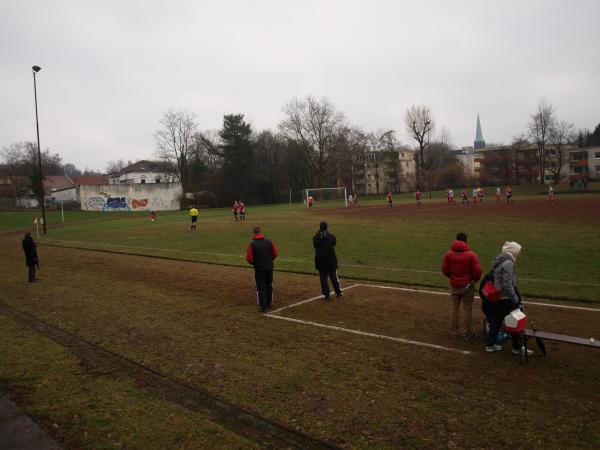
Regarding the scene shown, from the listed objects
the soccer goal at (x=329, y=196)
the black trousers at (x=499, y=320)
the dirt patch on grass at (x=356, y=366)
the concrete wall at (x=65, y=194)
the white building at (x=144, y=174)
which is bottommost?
the dirt patch on grass at (x=356, y=366)

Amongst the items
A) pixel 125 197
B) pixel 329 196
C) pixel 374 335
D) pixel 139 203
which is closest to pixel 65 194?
pixel 125 197

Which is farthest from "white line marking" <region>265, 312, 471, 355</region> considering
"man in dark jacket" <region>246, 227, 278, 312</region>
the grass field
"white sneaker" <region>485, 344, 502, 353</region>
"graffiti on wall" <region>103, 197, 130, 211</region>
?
"graffiti on wall" <region>103, 197, 130, 211</region>

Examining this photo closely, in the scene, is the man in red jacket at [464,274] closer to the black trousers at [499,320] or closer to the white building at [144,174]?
the black trousers at [499,320]

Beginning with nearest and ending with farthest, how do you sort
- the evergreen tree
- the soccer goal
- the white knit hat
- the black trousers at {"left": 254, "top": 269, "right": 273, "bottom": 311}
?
the white knit hat → the black trousers at {"left": 254, "top": 269, "right": 273, "bottom": 311} → the soccer goal → the evergreen tree

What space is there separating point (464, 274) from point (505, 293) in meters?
0.95

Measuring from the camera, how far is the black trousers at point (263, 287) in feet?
35.2

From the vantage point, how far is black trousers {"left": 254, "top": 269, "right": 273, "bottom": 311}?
1073cm

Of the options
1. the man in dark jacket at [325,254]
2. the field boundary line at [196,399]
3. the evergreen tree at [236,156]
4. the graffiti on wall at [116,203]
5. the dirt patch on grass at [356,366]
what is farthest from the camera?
the evergreen tree at [236,156]

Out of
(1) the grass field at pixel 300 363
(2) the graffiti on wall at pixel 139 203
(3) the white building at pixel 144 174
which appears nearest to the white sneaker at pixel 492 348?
(1) the grass field at pixel 300 363

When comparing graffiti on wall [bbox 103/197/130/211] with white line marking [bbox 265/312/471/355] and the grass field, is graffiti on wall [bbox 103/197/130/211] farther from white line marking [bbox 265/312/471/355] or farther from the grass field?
white line marking [bbox 265/312/471/355]

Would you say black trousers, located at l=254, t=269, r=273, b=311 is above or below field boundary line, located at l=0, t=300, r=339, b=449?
above

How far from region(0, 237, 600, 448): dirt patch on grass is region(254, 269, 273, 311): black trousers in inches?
12.4

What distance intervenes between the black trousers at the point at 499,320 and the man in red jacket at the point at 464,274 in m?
0.61

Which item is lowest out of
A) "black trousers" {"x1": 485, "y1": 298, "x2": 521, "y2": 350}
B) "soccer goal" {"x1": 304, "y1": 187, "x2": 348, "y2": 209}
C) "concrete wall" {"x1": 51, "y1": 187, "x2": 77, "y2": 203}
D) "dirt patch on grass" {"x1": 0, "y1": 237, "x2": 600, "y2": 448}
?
"dirt patch on grass" {"x1": 0, "y1": 237, "x2": 600, "y2": 448}
